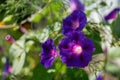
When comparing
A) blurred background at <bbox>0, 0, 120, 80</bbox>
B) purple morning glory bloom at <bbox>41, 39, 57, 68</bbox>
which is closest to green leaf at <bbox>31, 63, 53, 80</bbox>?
blurred background at <bbox>0, 0, 120, 80</bbox>

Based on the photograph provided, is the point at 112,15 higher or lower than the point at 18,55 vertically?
higher

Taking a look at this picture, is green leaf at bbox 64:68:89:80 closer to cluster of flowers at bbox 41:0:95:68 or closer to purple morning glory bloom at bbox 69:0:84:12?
cluster of flowers at bbox 41:0:95:68

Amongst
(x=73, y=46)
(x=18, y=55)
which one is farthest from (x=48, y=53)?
(x=18, y=55)

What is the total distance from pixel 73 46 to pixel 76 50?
4 centimetres

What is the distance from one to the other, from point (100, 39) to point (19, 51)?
369mm

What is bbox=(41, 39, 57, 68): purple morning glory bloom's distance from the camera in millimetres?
969

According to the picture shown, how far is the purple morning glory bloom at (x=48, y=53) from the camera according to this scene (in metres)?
0.97

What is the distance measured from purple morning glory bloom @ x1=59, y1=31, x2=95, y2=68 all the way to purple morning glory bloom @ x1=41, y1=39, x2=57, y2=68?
0.13 feet

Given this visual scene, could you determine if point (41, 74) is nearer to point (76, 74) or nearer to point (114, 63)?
point (76, 74)

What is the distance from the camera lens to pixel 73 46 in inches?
38.5

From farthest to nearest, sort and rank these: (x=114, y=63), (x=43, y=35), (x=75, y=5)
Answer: (x=43, y=35) < (x=75, y=5) < (x=114, y=63)

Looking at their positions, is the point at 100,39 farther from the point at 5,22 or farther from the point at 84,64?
the point at 5,22

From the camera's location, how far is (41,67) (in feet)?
3.84

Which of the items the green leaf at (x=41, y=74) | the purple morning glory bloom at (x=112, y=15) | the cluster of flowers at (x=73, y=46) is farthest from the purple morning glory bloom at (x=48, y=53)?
the purple morning glory bloom at (x=112, y=15)
